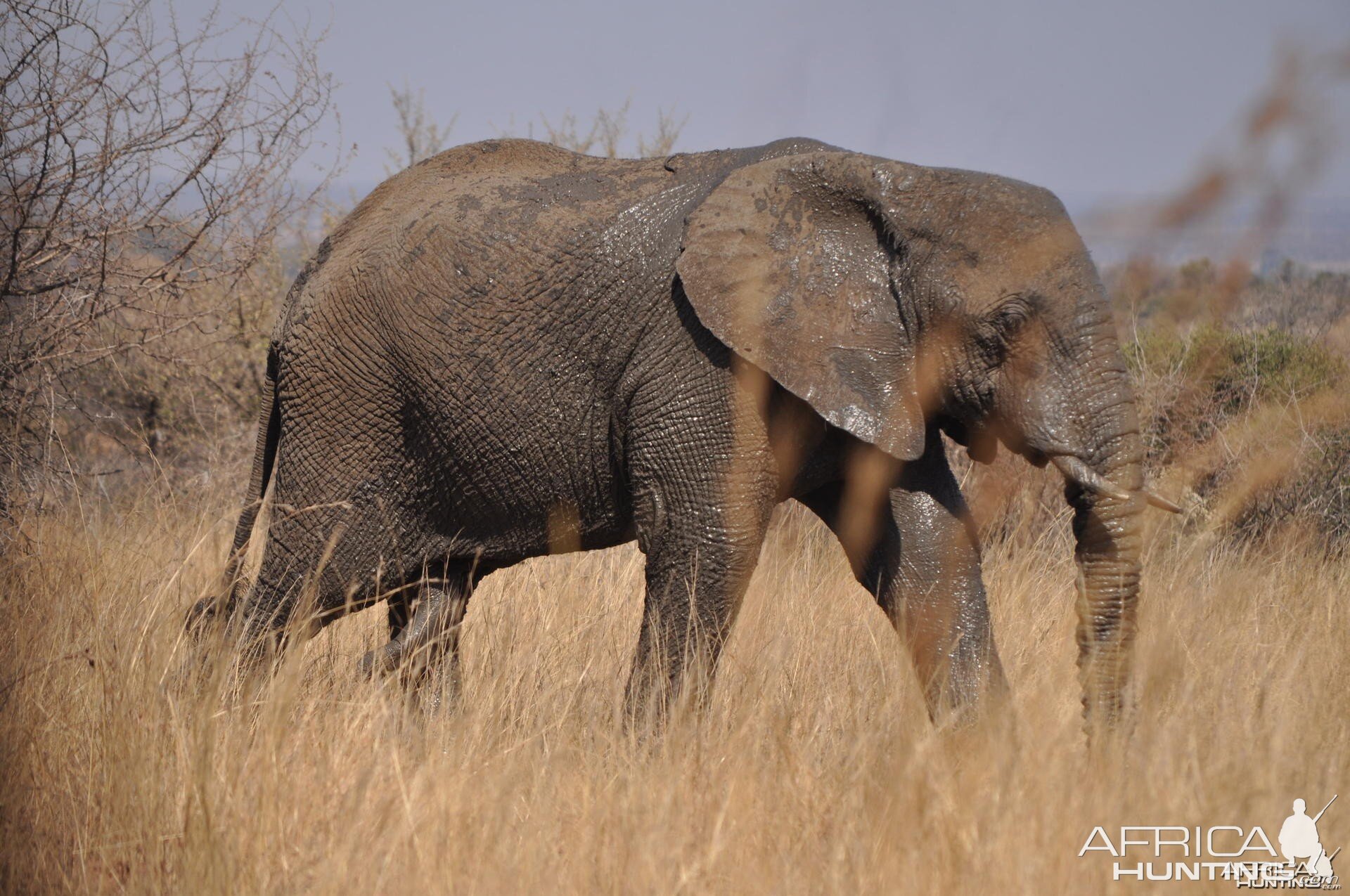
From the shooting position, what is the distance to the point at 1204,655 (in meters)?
5.09

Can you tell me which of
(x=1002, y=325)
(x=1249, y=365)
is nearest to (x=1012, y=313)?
(x=1002, y=325)

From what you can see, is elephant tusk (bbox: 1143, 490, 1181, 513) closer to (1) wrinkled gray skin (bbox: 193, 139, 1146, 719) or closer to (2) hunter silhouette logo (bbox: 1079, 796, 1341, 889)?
(1) wrinkled gray skin (bbox: 193, 139, 1146, 719)

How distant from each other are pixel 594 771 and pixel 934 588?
1.25 meters

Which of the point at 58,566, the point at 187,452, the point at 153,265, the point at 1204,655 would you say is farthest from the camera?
the point at 187,452

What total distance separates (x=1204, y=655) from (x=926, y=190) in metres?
2.25

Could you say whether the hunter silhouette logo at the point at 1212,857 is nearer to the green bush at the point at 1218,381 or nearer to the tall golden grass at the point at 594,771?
the tall golden grass at the point at 594,771

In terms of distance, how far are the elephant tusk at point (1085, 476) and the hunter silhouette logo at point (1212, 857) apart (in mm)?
966

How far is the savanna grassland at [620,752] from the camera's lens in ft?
10.1

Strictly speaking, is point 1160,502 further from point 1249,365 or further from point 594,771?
point 1249,365

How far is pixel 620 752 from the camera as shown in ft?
12.6

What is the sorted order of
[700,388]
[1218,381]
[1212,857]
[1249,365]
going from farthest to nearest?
[1218,381] < [1249,365] < [700,388] < [1212,857]

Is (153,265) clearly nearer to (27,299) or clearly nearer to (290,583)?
(27,299)

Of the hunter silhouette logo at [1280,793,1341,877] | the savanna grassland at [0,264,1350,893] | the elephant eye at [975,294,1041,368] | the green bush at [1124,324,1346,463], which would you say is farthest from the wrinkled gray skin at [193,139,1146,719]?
the green bush at [1124,324,1346,463]

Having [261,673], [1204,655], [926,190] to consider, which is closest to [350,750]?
[261,673]
